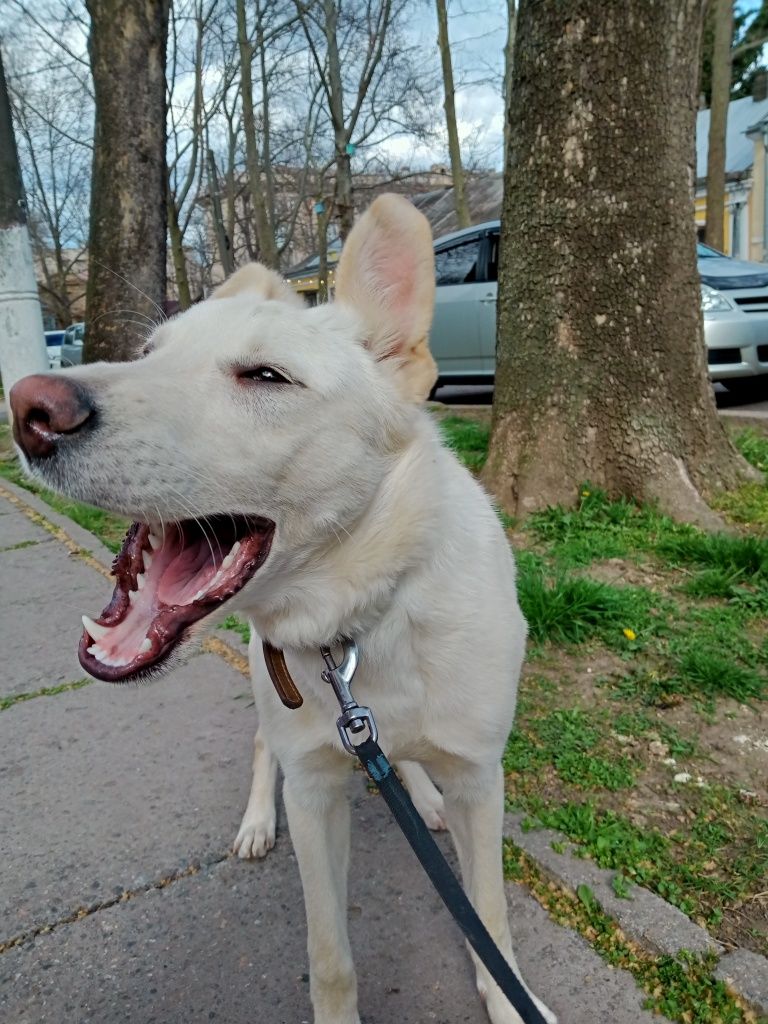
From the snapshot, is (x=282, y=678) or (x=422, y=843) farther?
(x=282, y=678)

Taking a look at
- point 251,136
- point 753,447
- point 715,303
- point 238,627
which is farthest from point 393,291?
point 251,136

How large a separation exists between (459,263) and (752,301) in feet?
11.2

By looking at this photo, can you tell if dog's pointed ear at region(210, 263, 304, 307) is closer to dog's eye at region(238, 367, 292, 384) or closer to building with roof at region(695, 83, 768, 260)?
dog's eye at region(238, 367, 292, 384)

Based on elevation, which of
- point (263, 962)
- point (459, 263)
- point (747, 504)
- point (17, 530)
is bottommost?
point (263, 962)

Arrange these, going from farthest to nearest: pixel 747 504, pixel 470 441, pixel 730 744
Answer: pixel 470 441 → pixel 747 504 → pixel 730 744

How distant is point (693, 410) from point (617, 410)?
0.49 metres

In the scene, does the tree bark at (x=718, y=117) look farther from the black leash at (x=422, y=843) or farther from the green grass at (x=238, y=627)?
the black leash at (x=422, y=843)

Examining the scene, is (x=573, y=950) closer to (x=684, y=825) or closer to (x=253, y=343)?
(x=684, y=825)

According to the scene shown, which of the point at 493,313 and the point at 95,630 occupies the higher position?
the point at 493,313

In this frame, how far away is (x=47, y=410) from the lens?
1.48 m

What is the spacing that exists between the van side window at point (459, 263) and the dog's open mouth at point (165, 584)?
315 inches

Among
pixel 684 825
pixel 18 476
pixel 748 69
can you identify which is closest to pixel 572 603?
pixel 684 825

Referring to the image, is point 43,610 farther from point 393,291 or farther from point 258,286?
point 393,291

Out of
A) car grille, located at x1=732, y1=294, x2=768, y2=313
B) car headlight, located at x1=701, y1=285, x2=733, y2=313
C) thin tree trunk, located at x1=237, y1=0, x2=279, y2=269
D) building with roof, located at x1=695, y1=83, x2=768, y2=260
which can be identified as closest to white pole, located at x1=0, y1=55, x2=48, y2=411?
car headlight, located at x1=701, y1=285, x2=733, y2=313
